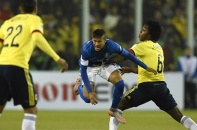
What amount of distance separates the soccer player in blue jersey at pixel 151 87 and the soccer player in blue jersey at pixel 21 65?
2414mm

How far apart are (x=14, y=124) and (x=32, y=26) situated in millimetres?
5567

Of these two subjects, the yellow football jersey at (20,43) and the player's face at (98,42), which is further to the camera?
the player's face at (98,42)

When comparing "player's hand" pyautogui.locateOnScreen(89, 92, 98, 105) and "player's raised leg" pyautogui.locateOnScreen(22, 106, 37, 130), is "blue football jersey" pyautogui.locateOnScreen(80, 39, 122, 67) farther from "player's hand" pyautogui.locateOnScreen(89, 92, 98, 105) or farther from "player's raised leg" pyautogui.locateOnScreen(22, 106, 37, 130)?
"player's raised leg" pyautogui.locateOnScreen(22, 106, 37, 130)

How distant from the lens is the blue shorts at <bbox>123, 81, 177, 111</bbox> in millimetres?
11648

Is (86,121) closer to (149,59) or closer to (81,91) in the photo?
(81,91)

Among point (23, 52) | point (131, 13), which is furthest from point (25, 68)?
point (131, 13)

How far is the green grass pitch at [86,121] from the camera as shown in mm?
14373

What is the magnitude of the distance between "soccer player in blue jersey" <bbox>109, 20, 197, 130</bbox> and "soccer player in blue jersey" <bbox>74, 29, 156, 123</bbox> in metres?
0.21

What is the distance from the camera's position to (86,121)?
53.7ft


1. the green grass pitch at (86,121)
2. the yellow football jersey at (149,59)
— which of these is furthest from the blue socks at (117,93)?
the green grass pitch at (86,121)

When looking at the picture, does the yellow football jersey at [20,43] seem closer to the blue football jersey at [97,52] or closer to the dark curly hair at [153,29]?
the blue football jersey at [97,52]

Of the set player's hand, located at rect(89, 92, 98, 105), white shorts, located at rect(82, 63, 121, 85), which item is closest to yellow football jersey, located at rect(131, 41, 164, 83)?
white shorts, located at rect(82, 63, 121, 85)

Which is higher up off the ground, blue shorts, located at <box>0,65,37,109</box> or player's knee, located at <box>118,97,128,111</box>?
blue shorts, located at <box>0,65,37,109</box>


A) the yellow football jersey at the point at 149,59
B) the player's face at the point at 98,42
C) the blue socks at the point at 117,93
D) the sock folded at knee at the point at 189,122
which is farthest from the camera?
the blue socks at the point at 117,93
